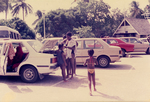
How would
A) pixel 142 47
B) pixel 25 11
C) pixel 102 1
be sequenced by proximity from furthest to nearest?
pixel 25 11 < pixel 102 1 < pixel 142 47

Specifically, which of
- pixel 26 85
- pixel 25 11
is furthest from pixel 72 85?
pixel 25 11

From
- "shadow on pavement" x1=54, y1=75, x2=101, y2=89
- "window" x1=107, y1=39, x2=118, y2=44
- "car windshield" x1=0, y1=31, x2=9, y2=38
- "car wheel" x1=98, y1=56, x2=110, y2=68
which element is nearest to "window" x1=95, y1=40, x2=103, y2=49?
"car wheel" x1=98, y1=56, x2=110, y2=68

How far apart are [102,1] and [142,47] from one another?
3484 cm

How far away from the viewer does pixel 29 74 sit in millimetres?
6777

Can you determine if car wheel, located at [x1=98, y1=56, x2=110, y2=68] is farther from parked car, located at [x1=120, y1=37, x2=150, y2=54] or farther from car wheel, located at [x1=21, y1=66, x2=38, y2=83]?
parked car, located at [x1=120, y1=37, x2=150, y2=54]

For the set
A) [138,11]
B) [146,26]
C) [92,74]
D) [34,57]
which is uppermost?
[138,11]

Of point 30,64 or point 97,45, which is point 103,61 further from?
point 30,64

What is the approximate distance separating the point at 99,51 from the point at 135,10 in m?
51.3

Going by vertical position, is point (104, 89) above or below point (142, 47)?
below

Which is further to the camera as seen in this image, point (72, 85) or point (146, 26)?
point (146, 26)

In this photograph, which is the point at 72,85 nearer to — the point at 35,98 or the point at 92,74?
the point at 92,74

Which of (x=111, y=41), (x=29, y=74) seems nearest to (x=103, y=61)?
(x=29, y=74)

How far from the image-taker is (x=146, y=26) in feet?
137

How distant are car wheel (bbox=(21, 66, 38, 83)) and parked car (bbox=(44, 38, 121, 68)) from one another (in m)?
3.67
